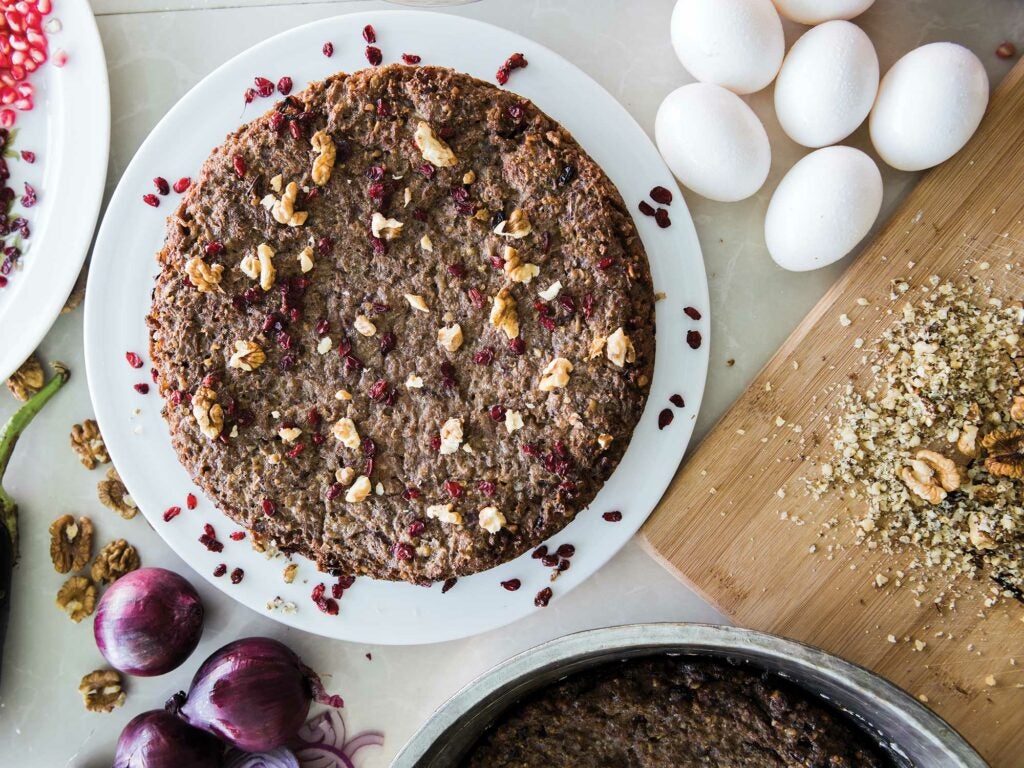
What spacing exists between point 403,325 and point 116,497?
2.98ft

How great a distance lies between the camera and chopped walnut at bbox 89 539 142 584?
202 centimetres

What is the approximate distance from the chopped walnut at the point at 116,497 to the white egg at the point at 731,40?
1.63 m

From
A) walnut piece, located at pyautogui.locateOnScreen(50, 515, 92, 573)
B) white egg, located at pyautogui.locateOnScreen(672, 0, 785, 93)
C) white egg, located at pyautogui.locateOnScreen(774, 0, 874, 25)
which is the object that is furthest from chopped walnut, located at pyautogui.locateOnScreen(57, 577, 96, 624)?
white egg, located at pyautogui.locateOnScreen(774, 0, 874, 25)

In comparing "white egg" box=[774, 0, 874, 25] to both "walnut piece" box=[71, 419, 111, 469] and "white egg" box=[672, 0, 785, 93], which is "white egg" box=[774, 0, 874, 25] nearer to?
"white egg" box=[672, 0, 785, 93]

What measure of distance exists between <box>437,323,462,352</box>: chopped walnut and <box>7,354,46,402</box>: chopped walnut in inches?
41.5

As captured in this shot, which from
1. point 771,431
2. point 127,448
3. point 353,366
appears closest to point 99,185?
point 127,448

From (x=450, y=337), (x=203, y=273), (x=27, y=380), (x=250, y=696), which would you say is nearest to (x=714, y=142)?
(x=450, y=337)

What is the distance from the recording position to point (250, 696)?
187 cm

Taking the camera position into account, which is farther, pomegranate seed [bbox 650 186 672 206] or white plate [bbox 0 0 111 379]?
white plate [bbox 0 0 111 379]

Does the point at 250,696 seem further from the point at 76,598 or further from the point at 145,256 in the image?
the point at 145,256

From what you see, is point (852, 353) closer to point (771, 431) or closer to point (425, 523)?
point (771, 431)

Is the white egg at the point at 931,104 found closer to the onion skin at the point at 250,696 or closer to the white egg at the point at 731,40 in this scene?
the white egg at the point at 731,40

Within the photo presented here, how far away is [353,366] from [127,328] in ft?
Answer: 1.92

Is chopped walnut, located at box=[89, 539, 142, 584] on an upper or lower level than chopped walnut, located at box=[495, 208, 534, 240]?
lower
